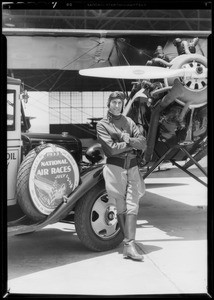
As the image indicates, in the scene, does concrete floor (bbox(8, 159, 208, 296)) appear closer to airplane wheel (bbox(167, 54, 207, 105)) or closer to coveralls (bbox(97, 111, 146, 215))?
coveralls (bbox(97, 111, 146, 215))

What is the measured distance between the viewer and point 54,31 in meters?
5.47

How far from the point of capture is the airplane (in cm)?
518

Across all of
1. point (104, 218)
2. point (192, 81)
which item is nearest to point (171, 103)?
point (192, 81)

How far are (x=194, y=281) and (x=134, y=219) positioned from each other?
36.2 inches

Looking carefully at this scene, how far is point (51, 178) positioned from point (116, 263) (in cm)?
108

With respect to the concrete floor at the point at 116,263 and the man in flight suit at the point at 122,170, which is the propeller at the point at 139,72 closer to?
the man in flight suit at the point at 122,170

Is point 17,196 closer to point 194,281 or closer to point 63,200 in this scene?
point 63,200

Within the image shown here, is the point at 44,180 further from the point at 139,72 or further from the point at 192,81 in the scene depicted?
the point at 192,81

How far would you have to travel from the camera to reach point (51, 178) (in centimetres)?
438

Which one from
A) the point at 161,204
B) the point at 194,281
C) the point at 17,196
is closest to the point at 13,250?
the point at 17,196

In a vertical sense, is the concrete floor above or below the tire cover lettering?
below

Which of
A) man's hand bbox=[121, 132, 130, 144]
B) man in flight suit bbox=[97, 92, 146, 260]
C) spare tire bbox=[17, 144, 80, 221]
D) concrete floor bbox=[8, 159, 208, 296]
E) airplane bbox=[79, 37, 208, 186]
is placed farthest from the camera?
airplane bbox=[79, 37, 208, 186]

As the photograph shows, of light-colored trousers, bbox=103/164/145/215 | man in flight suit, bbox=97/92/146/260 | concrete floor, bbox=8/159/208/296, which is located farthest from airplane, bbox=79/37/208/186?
light-colored trousers, bbox=103/164/145/215
